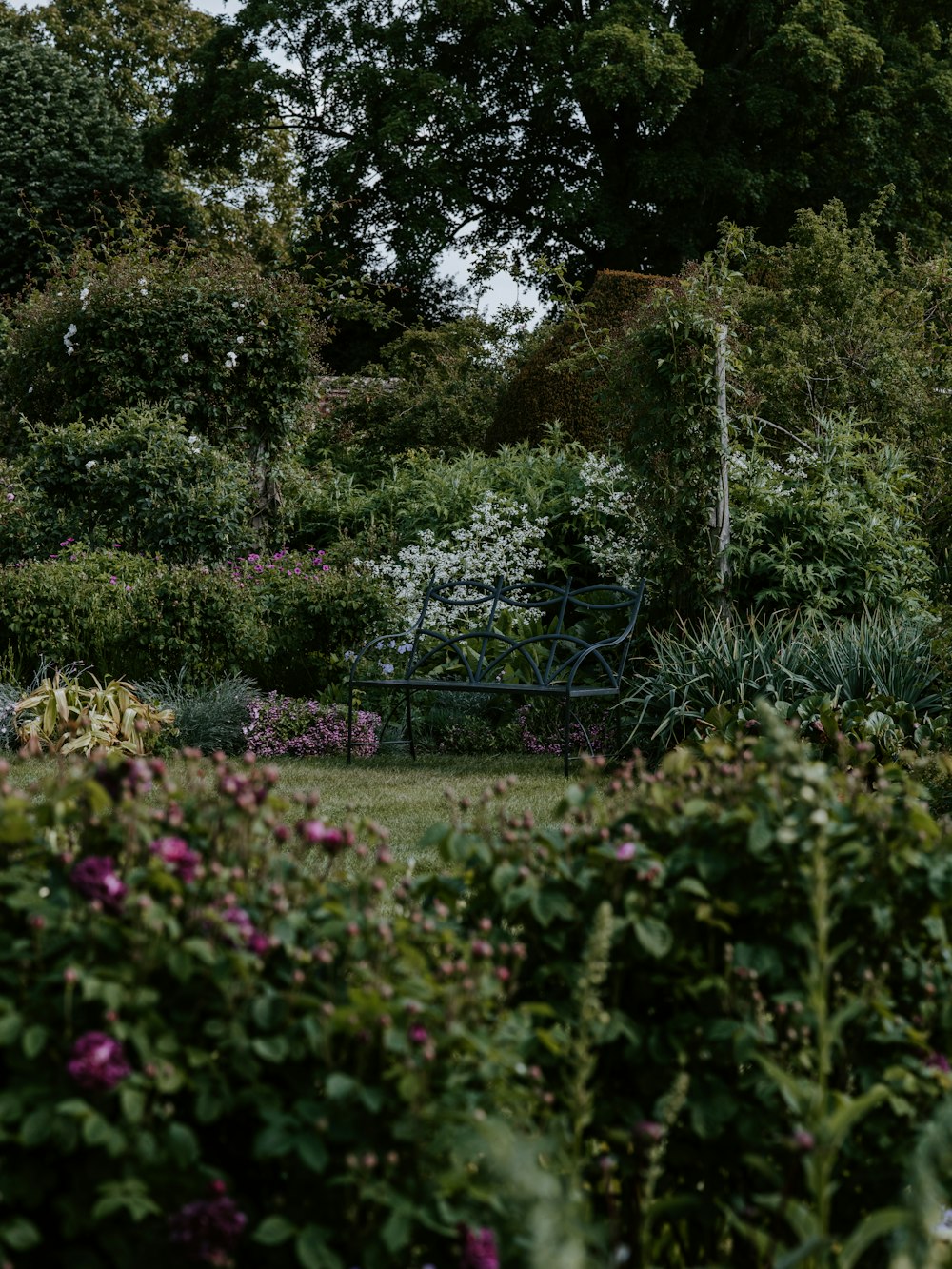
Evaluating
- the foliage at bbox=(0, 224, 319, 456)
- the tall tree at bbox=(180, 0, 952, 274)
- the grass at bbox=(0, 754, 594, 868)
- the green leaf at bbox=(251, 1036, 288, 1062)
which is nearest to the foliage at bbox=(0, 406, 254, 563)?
the foliage at bbox=(0, 224, 319, 456)

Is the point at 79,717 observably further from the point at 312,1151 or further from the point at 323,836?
the point at 312,1151

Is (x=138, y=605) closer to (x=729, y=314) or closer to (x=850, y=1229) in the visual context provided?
(x=729, y=314)

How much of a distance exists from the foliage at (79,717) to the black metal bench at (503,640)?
1083 mm

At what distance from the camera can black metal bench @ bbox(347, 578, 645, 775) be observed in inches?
269

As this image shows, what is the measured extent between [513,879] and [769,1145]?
0.50 meters

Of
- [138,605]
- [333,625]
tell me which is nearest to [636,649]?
[333,625]

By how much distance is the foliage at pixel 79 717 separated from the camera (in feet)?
20.5

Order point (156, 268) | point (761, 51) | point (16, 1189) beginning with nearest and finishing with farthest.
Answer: point (16, 1189), point (156, 268), point (761, 51)

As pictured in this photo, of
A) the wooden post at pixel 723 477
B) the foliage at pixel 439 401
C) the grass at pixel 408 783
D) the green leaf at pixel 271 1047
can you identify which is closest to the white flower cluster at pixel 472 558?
the grass at pixel 408 783

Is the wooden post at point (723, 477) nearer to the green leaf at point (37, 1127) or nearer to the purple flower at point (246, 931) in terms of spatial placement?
the purple flower at point (246, 931)

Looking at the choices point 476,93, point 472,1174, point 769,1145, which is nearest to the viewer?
point 472,1174

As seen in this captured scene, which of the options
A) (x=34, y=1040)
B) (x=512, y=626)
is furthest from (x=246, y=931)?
(x=512, y=626)

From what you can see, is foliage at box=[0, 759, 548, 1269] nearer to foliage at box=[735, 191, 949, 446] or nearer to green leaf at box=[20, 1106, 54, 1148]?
green leaf at box=[20, 1106, 54, 1148]

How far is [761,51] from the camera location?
60.2 ft
